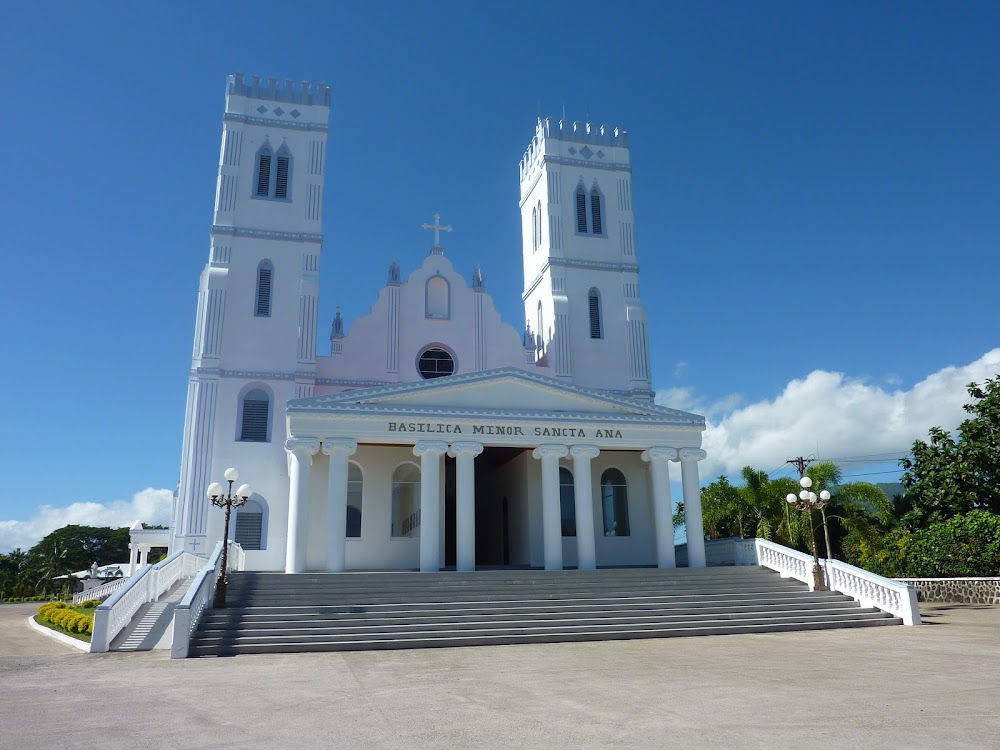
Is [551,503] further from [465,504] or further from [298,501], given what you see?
[298,501]

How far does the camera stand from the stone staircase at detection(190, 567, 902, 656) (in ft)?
53.8

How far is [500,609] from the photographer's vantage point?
18.7 metres

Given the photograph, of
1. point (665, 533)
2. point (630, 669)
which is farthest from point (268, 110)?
point (630, 669)

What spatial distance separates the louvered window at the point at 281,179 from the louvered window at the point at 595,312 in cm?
1455

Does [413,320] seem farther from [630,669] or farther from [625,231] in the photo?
[630,669]

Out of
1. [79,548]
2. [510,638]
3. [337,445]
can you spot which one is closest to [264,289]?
[337,445]

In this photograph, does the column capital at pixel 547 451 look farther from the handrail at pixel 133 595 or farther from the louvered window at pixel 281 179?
the louvered window at pixel 281 179

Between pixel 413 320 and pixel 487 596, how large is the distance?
53.8ft

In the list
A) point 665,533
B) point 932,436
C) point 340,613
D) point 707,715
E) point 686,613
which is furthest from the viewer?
point 932,436

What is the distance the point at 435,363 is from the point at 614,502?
9847 mm

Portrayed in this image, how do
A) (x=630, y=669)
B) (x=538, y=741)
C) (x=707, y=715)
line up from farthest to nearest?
(x=630, y=669)
(x=707, y=715)
(x=538, y=741)

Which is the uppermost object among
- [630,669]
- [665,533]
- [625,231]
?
[625,231]

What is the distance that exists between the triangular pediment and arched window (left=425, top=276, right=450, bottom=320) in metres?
8.85

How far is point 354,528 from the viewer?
2698 cm
